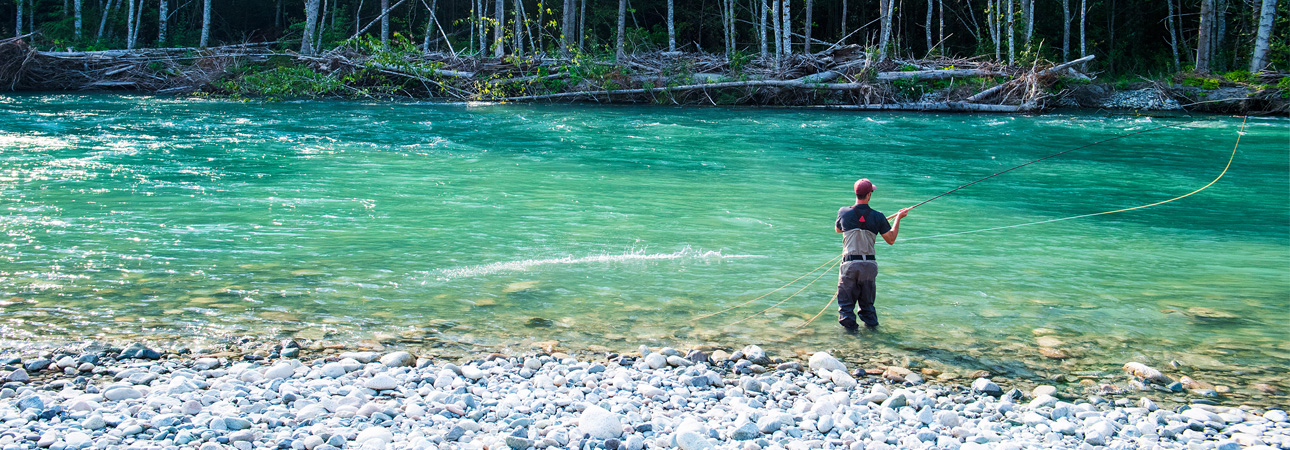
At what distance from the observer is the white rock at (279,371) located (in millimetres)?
4934

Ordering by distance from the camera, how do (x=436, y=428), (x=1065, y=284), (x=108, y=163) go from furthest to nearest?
(x=108, y=163)
(x=1065, y=284)
(x=436, y=428)

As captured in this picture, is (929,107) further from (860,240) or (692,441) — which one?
(692,441)

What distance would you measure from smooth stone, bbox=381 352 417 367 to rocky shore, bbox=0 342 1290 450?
0.01 meters

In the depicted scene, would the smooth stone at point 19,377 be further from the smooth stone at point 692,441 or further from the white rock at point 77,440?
the smooth stone at point 692,441

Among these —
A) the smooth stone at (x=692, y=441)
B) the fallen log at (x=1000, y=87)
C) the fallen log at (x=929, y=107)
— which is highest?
the fallen log at (x=1000, y=87)

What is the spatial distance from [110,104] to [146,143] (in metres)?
9.52

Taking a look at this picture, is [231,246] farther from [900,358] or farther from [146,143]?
[146,143]

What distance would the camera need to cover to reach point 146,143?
1623 cm

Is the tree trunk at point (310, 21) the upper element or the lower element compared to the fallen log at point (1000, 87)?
upper

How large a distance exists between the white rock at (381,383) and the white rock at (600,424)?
115 centimetres

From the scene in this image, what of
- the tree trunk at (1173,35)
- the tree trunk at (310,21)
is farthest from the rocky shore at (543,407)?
the tree trunk at (1173,35)

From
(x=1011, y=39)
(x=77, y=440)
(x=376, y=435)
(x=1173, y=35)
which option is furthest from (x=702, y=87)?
(x=77, y=440)

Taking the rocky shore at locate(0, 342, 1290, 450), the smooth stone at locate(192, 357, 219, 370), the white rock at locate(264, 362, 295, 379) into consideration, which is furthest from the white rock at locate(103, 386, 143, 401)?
the white rock at locate(264, 362, 295, 379)

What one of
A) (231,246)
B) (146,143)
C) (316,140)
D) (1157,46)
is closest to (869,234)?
(231,246)
